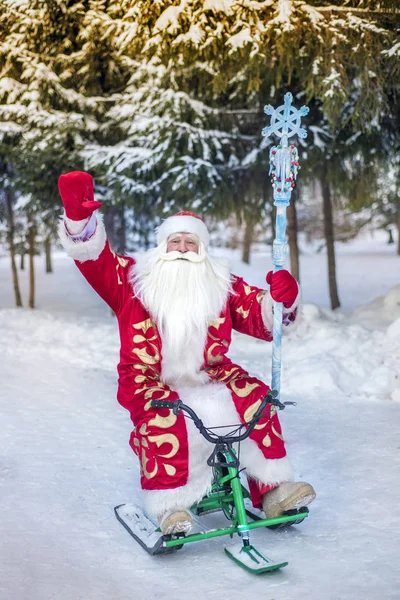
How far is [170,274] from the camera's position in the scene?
3590 millimetres

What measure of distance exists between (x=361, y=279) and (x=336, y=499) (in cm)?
1412

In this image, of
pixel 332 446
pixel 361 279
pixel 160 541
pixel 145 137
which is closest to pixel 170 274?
pixel 160 541

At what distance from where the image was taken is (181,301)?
354 cm

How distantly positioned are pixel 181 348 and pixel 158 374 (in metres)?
0.20

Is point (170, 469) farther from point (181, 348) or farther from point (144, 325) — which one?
point (144, 325)

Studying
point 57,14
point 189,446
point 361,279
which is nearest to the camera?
point 189,446

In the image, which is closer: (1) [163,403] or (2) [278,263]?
(1) [163,403]

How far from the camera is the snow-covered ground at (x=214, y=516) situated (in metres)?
2.74

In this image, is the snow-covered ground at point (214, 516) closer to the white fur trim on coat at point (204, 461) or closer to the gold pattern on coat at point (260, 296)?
the white fur trim on coat at point (204, 461)

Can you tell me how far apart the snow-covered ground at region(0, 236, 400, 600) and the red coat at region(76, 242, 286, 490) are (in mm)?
443

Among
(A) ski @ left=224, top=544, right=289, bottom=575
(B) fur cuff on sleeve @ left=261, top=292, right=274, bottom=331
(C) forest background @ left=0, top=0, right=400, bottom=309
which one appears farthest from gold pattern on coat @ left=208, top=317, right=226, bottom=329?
(C) forest background @ left=0, top=0, right=400, bottom=309

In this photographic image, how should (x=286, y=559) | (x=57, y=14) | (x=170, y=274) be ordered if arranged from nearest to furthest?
(x=286, y=559) < (x=170, y=274) < (x=57, y=14)

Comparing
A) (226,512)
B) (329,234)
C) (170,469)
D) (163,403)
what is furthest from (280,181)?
(329,234)

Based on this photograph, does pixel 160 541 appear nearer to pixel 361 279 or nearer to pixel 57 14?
pixel 57 14
